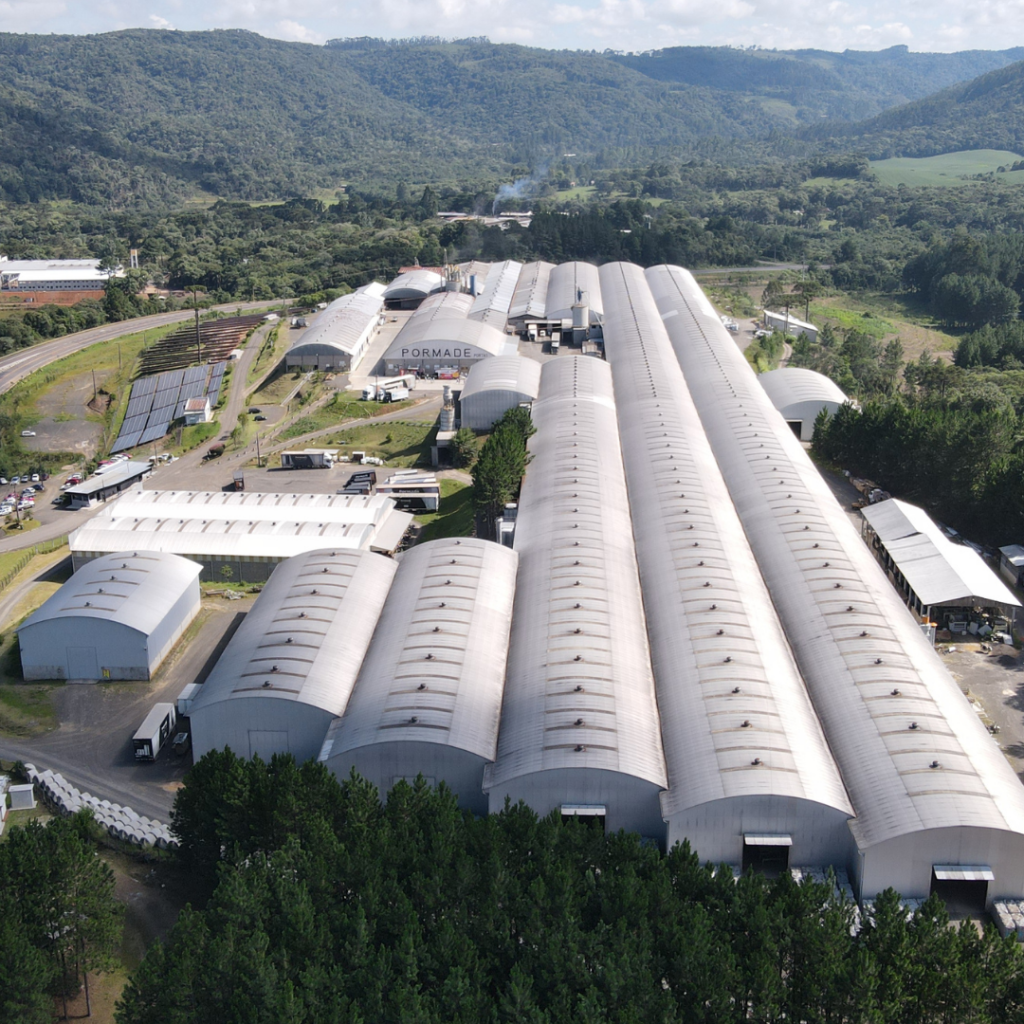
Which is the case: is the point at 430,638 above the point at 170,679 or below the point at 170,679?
above

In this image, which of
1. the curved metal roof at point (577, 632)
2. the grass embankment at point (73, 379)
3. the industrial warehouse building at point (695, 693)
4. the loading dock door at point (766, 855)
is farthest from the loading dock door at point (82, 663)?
the grass embankment at point (73, 379)

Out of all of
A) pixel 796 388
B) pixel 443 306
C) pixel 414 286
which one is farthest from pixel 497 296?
pixel 796 388

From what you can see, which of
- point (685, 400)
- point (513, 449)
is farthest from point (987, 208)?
point (513, 449)

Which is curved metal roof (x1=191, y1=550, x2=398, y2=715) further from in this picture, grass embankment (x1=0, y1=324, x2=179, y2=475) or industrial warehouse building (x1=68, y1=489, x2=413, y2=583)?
grass embankment (x1=0, y1=324, x2=179, y2=475)

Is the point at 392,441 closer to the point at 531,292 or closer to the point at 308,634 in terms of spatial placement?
the point at 308,634

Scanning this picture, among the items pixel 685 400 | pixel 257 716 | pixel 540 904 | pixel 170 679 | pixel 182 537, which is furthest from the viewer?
pixel 685 400

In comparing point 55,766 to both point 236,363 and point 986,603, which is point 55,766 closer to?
point 986,603

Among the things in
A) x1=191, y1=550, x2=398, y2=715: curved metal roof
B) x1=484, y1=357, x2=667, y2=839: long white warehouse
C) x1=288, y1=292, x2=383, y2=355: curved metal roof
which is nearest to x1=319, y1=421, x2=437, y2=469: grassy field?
x1=484, y1=357, x2=667, y2=839: long white warehouse
